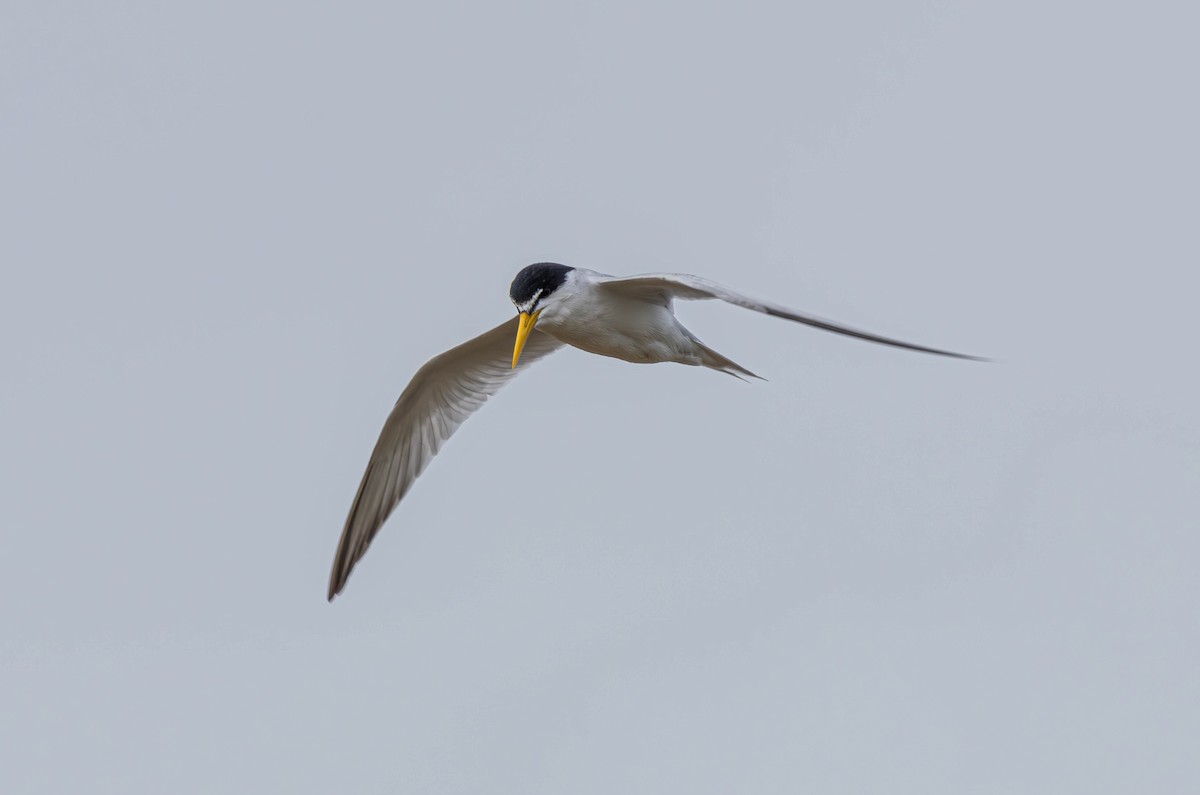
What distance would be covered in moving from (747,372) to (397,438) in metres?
3.45

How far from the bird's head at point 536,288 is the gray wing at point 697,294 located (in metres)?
0.33

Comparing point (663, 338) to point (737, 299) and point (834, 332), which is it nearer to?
point (737, 299)

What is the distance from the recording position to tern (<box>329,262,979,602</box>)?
36.9 ft

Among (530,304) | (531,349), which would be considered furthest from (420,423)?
(530,304)

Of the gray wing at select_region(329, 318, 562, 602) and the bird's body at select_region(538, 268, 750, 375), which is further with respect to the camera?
the gray wing at select_region(329, 318, 562, 602)

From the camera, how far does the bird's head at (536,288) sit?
11.5 metres

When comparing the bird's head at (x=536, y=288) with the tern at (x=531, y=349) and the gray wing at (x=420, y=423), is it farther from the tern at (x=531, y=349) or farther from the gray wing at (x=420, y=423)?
the gray wing at (x=420, y=423)

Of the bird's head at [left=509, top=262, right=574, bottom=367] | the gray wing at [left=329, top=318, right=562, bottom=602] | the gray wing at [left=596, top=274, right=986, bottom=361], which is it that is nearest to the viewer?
the gray wing at [left=596, top=274, right=986, bottom=361]

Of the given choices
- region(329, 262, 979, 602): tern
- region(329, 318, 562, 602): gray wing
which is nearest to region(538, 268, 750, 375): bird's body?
region(329, 262, 979, 602): tern

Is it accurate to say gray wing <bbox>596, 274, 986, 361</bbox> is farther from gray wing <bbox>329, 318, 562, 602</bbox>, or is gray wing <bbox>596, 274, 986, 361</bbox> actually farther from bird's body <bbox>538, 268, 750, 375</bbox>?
gray wing <bbox>329, 318, 562, 602</bbox>

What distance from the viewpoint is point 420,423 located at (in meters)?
14.4

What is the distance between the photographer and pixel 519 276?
1161 cm

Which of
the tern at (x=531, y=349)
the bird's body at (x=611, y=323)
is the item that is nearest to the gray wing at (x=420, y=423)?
the tern at (x=531, y=349)

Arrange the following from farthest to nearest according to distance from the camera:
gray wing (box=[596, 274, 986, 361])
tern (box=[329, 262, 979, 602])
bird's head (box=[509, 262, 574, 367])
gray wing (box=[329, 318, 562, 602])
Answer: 1. gray wing (box=[329, 318, 562, 602])
2. bird's head (box=[509, 262, 574, 367])
3. tern (box=[329, 262, 979, 602])
4. gray wing (box=[596, 274, 986, 361])
